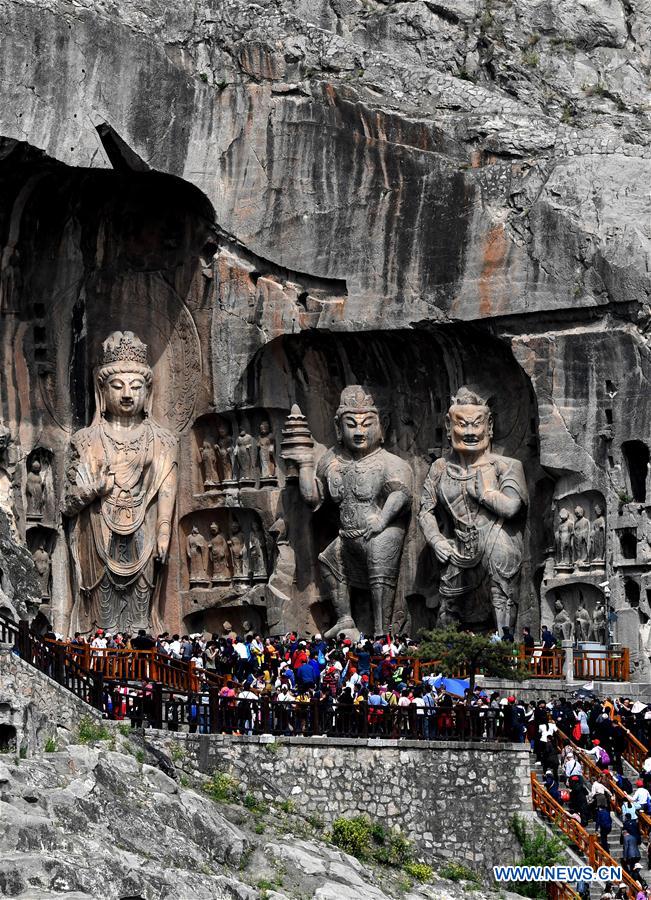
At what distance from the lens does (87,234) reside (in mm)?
55375

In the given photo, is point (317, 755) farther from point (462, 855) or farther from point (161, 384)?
point (161, 384)

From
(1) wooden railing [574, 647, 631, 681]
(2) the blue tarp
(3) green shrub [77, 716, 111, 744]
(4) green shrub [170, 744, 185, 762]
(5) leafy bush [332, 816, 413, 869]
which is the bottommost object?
(5) leafy bush [332, 816, 413, 869]

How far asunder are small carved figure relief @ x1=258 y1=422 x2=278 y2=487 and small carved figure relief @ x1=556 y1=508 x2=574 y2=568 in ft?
21.4

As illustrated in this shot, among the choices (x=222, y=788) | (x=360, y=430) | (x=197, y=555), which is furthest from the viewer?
(x=197, y=555)

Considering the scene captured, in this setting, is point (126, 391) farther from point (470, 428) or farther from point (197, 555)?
point (470, 428)

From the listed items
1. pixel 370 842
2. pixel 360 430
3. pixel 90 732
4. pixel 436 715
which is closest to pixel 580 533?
pixel 360 430

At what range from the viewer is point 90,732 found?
4088cm

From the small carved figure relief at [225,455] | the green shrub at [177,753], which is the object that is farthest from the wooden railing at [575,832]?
the small carved figure relief at [225,455]

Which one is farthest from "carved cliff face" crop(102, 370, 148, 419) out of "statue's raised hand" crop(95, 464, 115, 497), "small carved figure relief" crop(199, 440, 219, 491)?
"small carved figure relief" crop(199, 440, 219, 491)

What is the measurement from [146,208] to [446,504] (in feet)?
29.5

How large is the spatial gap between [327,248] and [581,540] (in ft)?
25.7

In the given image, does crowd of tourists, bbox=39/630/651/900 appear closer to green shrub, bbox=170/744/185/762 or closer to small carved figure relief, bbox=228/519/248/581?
green shrub, bbox=170/744/185/762

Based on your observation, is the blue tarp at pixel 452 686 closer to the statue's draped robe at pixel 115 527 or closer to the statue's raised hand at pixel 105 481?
the statue's draped robe at pixel 115 527

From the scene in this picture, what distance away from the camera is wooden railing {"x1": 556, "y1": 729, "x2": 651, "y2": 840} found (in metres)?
41.5
